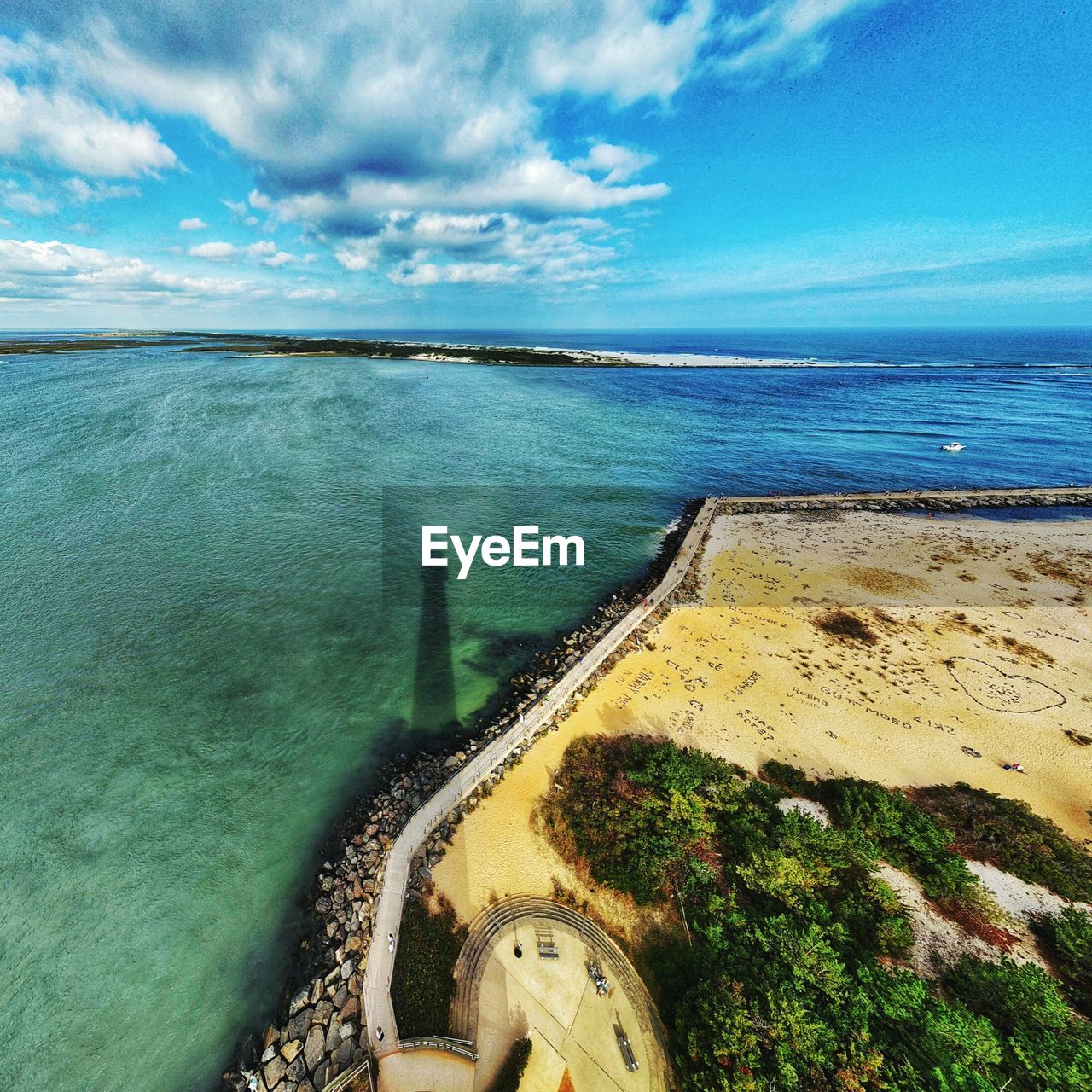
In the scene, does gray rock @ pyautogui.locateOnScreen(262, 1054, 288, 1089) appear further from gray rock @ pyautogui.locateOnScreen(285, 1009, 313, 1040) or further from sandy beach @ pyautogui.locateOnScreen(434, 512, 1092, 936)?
sandy beach @ pyautogui.locateOnScreen(434, 512, 1092, 936)

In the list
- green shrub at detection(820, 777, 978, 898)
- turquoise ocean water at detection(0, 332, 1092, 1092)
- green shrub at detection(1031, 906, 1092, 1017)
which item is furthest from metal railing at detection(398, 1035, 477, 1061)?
green shrub at detection(1031, 906, 1092, 1017)

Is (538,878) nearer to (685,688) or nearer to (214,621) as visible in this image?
(685,688)

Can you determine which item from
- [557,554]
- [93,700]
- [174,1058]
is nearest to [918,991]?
[174,1058]

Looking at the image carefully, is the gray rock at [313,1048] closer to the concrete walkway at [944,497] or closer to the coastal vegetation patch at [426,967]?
the coastal vegetation patch at [426,967]

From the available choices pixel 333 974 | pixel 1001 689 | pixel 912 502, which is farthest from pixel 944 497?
pixel 333 974

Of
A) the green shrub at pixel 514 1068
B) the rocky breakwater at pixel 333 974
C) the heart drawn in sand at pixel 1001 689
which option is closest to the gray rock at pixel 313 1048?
the rocky breakwater at pixel 333 974

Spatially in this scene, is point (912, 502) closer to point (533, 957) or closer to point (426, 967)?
point (533, 957)
